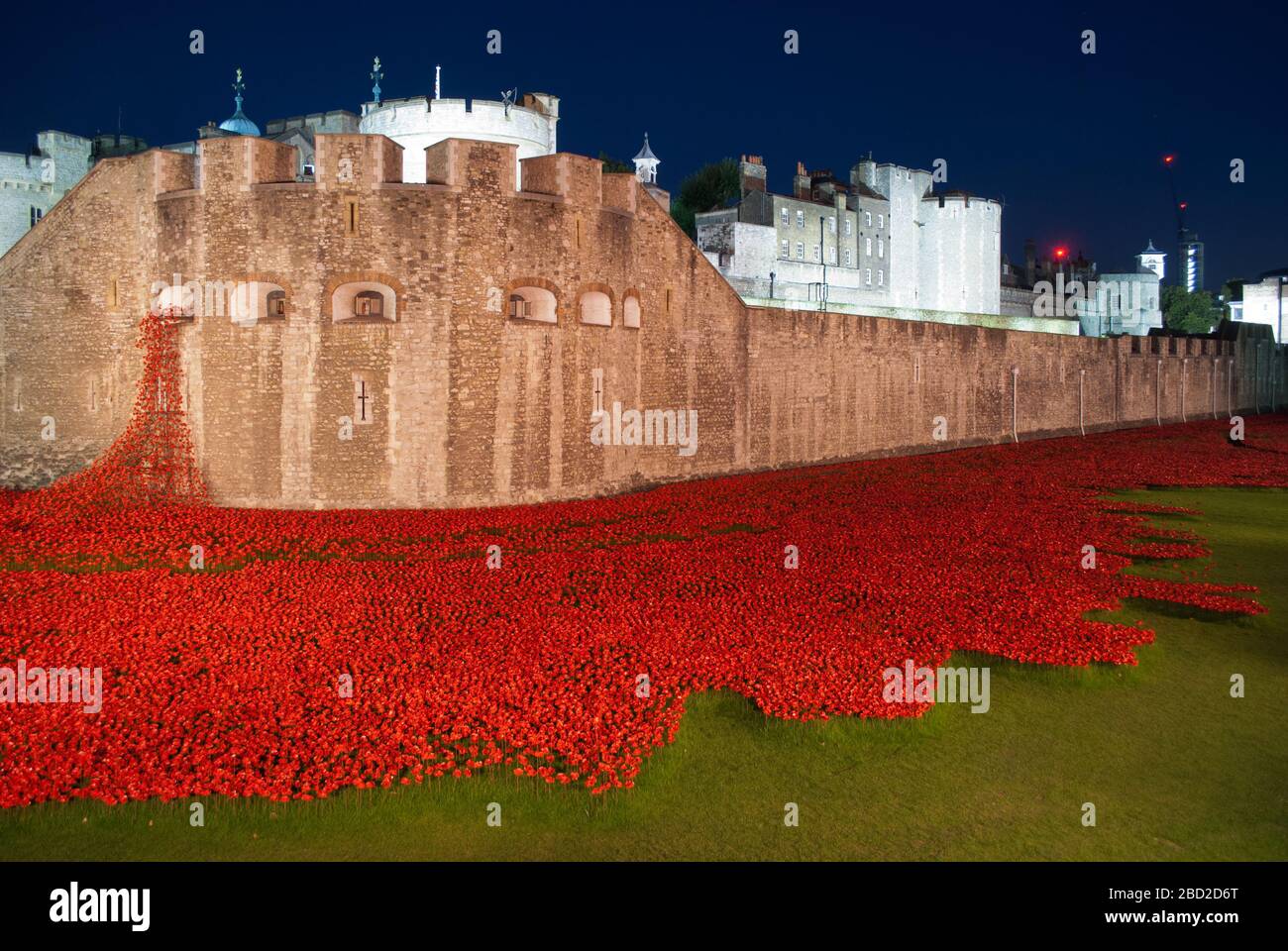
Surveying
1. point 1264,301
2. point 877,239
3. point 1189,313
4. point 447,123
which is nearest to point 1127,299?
point 1264,301

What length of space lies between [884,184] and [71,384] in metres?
62.7

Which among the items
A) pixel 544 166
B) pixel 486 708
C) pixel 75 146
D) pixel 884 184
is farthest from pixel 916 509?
pixel 884 184

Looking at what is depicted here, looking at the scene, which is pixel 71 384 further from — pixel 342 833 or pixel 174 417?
pixel 342 833

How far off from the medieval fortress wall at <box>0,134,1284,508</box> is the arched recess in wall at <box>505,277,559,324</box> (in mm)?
46

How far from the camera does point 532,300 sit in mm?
21094

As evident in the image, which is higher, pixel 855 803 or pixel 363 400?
pixel 363 400

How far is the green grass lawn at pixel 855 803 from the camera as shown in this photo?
641 cm

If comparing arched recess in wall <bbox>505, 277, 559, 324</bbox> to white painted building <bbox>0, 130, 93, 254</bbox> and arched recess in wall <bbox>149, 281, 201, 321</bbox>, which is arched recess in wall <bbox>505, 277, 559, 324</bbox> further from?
white painted building <bbox>0, 130, 93, 254</bbox>

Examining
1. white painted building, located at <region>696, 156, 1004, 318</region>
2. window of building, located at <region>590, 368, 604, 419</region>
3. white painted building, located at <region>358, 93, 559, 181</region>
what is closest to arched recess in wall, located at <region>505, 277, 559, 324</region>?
window of building, located at <region>590, 368, 604, 419</region>

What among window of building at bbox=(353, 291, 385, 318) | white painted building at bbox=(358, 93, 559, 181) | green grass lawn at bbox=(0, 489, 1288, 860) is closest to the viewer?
green grass lawn at bbox=(0, 489, 1288, 860)

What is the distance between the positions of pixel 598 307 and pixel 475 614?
11.4m

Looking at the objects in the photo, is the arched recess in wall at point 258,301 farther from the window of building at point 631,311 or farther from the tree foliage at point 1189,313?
the tree foliage at point 1189,313

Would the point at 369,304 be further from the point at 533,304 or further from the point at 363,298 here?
the point at 533,304

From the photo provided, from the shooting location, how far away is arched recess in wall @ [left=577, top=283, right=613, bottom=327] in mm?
21355
